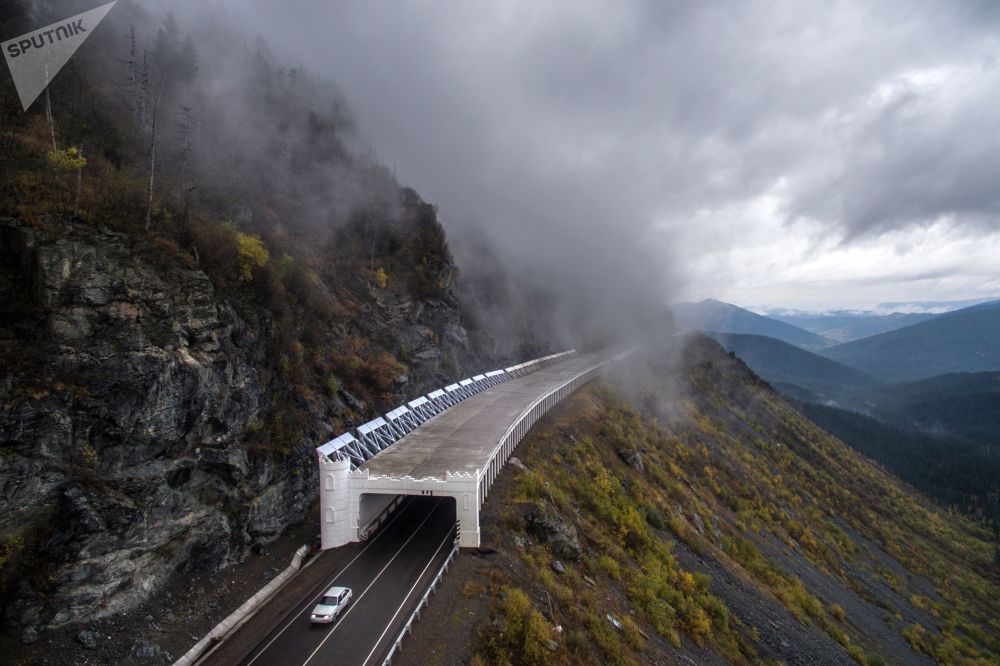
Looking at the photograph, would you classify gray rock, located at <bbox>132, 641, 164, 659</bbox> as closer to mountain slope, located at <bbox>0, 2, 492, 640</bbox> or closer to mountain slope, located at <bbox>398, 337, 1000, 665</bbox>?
mountain slope, located at <bbox>0, 2, 492, 640</bbox>

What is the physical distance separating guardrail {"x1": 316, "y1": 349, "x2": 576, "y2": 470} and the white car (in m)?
7.03

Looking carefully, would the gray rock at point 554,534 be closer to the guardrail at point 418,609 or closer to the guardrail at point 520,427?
the guardrail at point 520,427

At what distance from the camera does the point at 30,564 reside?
54.9 feet

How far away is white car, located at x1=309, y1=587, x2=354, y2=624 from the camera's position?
19641 millimetres

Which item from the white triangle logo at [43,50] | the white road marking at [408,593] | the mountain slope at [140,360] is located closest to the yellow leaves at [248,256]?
the mountain slope at [140,360]

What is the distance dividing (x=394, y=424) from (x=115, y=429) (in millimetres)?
17923

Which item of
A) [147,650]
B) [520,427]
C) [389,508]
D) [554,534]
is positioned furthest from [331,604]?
[520,427]

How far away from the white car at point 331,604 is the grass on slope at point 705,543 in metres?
5.57

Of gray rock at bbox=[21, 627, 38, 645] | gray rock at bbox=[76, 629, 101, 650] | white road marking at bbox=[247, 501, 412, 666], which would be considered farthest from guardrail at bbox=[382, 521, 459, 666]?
gray rock at bbox=[21, 627, 38, 645]

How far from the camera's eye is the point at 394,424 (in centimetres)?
3572

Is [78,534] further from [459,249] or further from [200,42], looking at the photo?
[459,249]

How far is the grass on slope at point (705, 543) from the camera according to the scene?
22.8 metres

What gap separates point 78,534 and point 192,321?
376 inches

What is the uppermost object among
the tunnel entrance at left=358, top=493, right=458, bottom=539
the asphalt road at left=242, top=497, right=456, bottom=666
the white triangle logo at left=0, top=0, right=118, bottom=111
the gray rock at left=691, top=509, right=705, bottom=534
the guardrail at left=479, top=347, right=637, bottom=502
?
the white triangle logo at left=0, top=0, right=118, bottom=111
